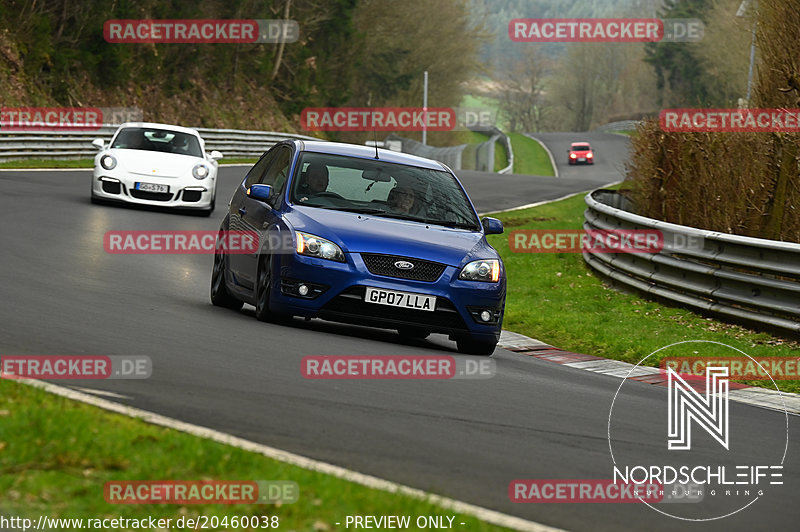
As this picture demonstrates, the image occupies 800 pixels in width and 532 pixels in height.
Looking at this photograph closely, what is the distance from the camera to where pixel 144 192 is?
20656 mm

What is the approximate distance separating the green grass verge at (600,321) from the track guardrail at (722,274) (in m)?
0.20

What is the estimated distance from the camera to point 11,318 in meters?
9.22

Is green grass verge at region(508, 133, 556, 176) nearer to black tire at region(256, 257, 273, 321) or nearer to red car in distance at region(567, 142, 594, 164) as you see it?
red car in distance at region(567, 142, 594, 164)

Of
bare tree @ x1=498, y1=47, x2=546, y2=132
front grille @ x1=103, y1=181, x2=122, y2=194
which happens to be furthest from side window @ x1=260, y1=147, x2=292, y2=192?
bare tree @ x1=498, y1=47, x2=546, y2=132

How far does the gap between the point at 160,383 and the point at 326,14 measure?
55.6m

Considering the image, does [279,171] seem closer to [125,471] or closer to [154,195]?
[125,471]

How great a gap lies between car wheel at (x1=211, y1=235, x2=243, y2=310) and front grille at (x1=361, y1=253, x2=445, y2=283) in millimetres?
2275

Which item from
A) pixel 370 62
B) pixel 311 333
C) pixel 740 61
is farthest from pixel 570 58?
pixel 311 333

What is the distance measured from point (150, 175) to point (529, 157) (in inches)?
2705

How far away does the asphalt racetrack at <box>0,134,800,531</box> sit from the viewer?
5.84 m
